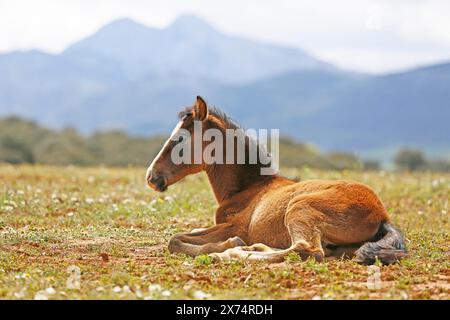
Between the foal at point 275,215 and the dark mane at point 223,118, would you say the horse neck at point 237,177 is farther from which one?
the dark mane at point 223,118

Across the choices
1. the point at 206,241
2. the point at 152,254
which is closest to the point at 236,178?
the point at 206,241

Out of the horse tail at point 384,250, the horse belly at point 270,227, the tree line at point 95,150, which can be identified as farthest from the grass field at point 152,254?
the tree line at point 95,150

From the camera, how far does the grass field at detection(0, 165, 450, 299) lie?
284 inches

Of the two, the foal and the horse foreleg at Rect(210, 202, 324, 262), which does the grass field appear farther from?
the foal

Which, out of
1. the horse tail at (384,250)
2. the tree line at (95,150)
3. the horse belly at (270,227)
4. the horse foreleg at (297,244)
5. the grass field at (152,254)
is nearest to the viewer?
the grass field at (152,254)

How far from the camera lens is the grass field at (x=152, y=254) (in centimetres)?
722

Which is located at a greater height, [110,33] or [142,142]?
[110,33]

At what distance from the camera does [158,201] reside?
44.8 feet

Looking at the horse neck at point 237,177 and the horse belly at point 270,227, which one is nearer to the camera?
the horse belly at point 270,227

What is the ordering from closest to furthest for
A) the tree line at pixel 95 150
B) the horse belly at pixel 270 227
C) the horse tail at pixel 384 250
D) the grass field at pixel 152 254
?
the grass field at pixel 152 254
the horse tail at pixel 384 250
the horse belly at pixel 270 227
the tree line at pixel 95 150

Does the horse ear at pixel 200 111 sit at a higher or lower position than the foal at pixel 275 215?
higher

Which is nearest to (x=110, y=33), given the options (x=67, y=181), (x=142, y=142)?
(x=142, y=142)
